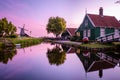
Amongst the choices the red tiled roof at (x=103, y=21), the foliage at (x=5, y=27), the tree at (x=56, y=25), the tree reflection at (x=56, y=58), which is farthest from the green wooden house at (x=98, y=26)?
the tree at (x=56, y=25)

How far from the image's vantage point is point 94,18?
36.7 meters

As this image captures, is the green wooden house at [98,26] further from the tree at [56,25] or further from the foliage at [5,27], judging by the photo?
the tree at [56,25]

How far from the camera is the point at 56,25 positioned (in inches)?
3103

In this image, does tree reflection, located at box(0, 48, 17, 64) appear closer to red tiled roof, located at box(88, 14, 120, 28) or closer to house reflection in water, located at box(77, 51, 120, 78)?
house reflection in water, located at box(77, 51, 120, 78)

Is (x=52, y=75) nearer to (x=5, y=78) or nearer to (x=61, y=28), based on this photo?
(x=5, y=78)

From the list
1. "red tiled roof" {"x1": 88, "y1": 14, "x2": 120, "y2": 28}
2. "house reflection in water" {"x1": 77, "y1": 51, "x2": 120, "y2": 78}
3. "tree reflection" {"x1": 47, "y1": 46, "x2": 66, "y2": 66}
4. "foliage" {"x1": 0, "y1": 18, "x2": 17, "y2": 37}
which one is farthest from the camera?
"foliage" {"x1": 0, "y1": 18, "x2": 17, "y2": 37}

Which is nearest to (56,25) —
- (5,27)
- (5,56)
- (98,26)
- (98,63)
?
(5,27)

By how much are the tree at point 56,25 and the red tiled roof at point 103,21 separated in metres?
39.6

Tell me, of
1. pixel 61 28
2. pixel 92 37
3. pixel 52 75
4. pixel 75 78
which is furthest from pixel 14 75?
pixel 61 28

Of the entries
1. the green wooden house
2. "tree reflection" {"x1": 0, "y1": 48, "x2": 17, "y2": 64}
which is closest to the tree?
the green wooden house

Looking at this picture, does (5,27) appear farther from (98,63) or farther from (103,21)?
(98,63)

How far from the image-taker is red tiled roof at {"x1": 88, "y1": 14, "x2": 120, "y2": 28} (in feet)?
116

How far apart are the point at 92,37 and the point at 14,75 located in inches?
1051

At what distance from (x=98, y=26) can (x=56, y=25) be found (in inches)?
1795
